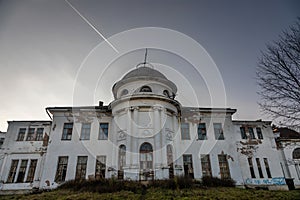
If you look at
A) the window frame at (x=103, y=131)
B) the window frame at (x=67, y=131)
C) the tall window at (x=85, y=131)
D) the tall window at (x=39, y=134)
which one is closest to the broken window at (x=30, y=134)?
the tall window at (x=39, y=134)

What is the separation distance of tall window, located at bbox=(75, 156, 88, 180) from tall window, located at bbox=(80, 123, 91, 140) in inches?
76.3

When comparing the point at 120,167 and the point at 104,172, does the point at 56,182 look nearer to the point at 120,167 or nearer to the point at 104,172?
the point at 104,172

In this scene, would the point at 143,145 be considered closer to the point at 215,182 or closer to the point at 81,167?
the point at 81,167

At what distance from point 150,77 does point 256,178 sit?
48.7 ft

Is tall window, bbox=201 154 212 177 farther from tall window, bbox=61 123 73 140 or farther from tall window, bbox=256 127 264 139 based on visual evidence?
tall window, bbox=61 123 73 140

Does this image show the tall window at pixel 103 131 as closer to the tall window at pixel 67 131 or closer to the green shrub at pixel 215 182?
the tall window at pixel 67 131

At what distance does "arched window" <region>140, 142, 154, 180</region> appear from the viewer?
1583 centimetres

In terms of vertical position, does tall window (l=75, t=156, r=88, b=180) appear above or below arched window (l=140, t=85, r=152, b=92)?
below

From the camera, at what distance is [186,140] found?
798 inches

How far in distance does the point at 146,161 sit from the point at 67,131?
9026 millimetres

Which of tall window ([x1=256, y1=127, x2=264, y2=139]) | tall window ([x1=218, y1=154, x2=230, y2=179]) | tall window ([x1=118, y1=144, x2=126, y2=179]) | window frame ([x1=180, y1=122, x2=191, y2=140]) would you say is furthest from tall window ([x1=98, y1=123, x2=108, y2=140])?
tall window ([x1=256, y1=127, x2=264, y2=139])

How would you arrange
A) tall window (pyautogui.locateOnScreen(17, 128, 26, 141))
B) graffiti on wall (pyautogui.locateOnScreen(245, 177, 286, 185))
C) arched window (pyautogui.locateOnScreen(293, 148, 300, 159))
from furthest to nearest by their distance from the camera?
arched window (pyautogui.locateOnScreen(293, 148, 300, 159)) → tall window (pyautogui.locateOnScreen(17, 128, 26, 141)) → graffiti on wall (pyautogui.locateOnScreen(245, 177, 286, 185))

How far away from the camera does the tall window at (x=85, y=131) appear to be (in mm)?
19844

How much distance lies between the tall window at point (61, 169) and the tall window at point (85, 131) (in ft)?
8.05
